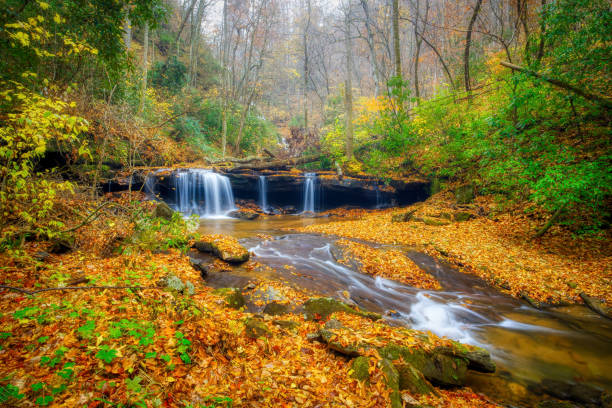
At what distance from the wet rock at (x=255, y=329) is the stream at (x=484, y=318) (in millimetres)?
2151

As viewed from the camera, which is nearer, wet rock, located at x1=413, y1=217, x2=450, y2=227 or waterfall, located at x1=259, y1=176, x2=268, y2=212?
wet rock, located at x1=413, y1=217, x2=450, y2=227

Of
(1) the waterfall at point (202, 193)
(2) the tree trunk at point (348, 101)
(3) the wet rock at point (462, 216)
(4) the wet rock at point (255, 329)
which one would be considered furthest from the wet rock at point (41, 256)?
(2) the tree trunk at point (348, 101)

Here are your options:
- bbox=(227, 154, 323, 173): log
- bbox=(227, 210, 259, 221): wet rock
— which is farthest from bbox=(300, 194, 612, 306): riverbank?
bbox=(227, 154, 323, 173): log

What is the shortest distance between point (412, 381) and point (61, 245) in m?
6.61

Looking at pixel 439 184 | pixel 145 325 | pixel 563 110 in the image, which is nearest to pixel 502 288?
pixel 563 110

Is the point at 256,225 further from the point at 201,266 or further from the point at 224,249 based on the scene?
the point at 201,266

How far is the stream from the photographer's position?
3763 mm

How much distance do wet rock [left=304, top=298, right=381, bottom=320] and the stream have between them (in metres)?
1.08

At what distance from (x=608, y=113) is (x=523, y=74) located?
2378mm

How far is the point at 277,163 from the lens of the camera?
17875mm

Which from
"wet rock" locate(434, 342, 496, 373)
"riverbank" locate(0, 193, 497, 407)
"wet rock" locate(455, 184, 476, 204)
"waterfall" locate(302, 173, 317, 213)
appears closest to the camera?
"riverbank" locate(0, 193, 497, 407)

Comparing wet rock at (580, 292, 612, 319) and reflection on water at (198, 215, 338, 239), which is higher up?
reflection on water at (198, 215, 338, 239)

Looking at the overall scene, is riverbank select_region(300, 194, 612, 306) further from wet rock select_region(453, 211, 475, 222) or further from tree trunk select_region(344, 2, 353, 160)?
tree trunk select_region(344, 2, 353, 160)

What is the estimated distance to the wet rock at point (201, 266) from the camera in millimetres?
5928
